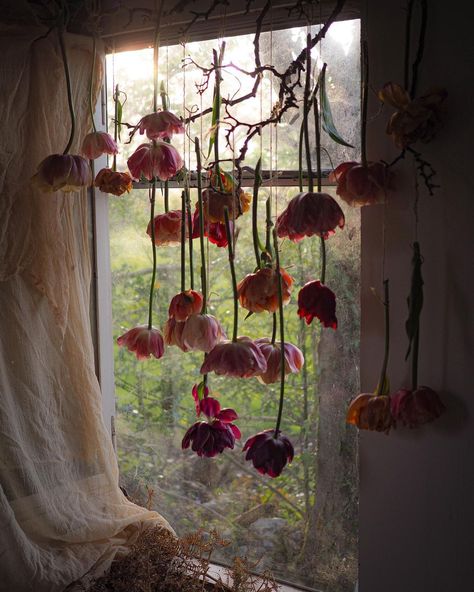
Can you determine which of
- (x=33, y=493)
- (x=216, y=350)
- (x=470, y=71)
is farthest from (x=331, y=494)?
(x=470, y=71)

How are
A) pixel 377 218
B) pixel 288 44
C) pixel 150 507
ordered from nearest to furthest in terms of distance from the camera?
pixel 377 218 → pixel 288 44 → pixel 150 507

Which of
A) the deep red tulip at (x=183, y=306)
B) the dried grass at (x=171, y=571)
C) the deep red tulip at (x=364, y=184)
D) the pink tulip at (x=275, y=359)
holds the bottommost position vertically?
the dried grass at (x=171, y=571)

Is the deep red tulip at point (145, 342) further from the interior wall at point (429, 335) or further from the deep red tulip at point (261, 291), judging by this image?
the interior wall at point (429, 335)

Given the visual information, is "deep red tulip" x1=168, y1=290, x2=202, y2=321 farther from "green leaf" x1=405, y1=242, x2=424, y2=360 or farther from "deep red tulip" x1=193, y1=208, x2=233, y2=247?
"green leaf" x1=405, y1=242, x2=424, y2=360

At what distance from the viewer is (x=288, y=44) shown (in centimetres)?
129

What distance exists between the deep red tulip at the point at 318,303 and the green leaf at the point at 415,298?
116mm

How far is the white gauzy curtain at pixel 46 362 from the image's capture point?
4.27 feet

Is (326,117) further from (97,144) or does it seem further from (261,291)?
(97,144)

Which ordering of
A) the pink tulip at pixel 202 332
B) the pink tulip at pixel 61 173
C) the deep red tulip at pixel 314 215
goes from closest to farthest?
the deep red tulip at pixel 314 215 < the pink tulip at pixel 202 332 < the pink tulip at pixel 61 173

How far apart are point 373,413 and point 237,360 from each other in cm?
22

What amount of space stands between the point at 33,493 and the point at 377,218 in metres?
0.84

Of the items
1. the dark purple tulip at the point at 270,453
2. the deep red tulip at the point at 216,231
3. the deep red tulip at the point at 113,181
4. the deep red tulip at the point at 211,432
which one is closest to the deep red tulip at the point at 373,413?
the dark purple tulip at the point at 270,453

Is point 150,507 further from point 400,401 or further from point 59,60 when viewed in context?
point 59,60

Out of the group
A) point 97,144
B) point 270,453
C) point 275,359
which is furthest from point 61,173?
point 270,453
